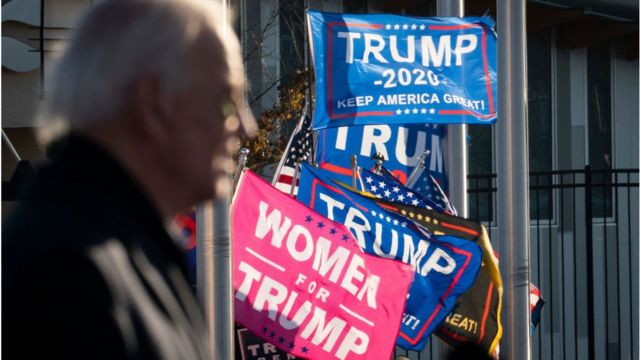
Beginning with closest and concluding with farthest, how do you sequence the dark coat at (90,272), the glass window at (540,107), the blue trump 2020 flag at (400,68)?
the dark coat at (90,272) < the blue trump 2020 flag at (400,68) < the glass window at (540,107)

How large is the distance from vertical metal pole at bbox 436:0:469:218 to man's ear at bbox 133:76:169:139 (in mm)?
5874

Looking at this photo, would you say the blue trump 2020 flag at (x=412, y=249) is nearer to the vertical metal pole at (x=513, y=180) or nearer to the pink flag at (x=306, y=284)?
the vertical metal pole at (x=513, y=180)

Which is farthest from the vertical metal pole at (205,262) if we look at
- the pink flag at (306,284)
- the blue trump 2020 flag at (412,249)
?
the blue trump 2020 flag at (412,249)

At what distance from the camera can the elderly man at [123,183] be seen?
114 cm

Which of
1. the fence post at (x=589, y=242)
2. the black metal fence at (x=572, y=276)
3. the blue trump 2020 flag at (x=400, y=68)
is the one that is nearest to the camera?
the blue trump 2020 flag at (x=400, y=68)

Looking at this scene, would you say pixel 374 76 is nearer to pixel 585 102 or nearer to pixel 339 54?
pixel 339 54

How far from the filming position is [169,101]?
4.48 feet

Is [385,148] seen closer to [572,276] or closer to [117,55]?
[572,276]

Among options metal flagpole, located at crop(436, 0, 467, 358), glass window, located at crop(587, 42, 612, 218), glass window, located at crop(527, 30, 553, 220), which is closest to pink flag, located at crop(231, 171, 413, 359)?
metal flagpole, located at crop(436, 0, 467, 358)

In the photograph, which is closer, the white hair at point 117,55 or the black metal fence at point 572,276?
the white hair at point 117,55

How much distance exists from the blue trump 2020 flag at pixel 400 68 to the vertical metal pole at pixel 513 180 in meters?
0.61

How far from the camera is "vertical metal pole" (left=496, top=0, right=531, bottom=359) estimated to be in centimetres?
592

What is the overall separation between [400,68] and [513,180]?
1127mm

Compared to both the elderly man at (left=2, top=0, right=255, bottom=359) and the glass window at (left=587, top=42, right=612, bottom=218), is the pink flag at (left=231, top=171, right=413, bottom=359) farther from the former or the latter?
the glass window at (left=587, top=42, right=612, bottom=218)
